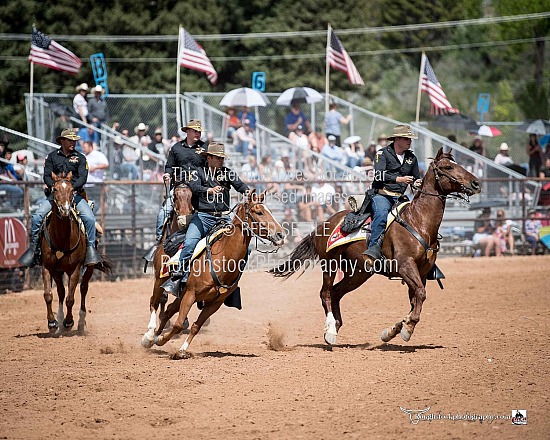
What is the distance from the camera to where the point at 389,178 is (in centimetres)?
1170

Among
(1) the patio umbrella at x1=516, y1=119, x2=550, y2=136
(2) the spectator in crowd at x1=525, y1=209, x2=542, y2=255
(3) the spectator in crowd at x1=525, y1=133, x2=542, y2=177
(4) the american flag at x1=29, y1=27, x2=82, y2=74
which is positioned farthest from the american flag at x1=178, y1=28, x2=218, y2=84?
(1) the patio umbrella at x1=516, y1=119, x2=550, y2=136

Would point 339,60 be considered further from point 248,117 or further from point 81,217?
point 81,217

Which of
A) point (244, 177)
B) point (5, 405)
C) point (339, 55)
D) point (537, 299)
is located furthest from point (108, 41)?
point (5, 405)

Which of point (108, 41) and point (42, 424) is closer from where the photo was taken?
point (42, 424)

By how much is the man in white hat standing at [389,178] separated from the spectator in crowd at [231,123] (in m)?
13.4

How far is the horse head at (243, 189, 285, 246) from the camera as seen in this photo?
10.2 metres

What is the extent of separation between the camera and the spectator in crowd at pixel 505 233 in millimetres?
23672

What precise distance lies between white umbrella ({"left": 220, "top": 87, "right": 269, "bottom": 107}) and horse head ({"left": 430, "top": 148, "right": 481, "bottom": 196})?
545 inches

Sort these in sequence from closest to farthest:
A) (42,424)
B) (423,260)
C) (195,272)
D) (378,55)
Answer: (42,424) → (195,272) → (423,260) → (378,55)

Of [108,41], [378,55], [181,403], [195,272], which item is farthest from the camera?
[378,55]

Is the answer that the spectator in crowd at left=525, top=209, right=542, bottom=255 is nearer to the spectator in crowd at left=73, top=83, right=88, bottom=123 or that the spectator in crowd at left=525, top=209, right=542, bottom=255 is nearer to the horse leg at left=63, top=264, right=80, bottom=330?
the spectator in crowd at left=73, top=83, right=88, bottom=123

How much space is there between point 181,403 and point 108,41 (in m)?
30.8

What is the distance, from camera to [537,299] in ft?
51.4

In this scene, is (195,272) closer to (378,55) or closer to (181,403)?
(181,403)
